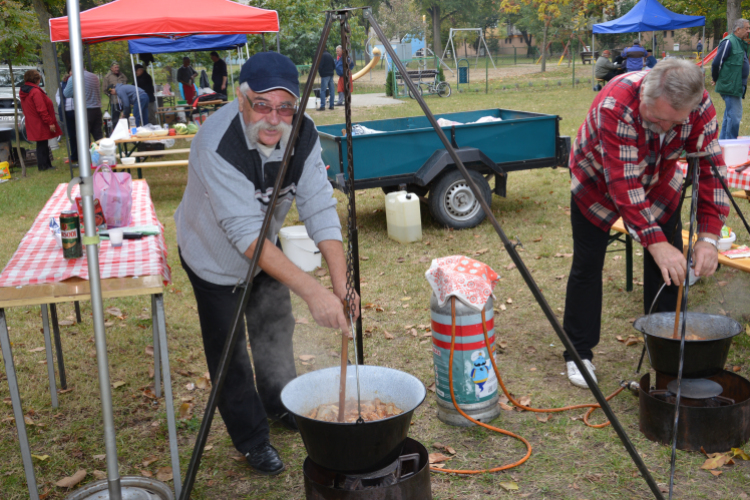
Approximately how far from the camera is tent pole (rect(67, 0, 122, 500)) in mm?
1793

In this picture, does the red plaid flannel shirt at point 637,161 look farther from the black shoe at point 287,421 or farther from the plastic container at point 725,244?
the black shoe at point 287,421

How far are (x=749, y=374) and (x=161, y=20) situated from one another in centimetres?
736

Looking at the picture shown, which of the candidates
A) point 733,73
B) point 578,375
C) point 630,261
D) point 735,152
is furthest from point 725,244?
point 733,73

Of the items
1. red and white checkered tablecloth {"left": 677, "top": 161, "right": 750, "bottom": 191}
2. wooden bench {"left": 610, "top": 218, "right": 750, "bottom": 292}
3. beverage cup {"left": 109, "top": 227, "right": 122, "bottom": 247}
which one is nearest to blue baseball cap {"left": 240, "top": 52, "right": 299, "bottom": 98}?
beverage cup {"left": 109, "top": 227, "right": 122, "bottom": 247}

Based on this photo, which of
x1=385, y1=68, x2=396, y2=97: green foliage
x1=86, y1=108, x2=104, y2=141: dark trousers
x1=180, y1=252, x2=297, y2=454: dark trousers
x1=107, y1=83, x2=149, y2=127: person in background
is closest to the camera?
x1=180, y1=252, x2=297, y2=454: dark trousers

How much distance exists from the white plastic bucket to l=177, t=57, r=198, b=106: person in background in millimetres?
13283

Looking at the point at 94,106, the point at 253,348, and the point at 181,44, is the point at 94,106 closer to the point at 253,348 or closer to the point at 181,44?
Answer: the point at 181,44

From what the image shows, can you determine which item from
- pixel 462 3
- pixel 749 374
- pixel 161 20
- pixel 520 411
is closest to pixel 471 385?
pixel 520 411

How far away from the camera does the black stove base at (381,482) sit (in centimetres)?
210

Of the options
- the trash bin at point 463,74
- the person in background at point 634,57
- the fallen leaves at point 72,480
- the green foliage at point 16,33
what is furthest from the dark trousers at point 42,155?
the trash bin at point 463,74

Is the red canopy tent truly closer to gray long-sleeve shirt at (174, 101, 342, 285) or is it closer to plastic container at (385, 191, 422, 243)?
plastic container at (385, 191, 422, 243)

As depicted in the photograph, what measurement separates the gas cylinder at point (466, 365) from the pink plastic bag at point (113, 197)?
1.67m

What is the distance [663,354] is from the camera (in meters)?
2.74

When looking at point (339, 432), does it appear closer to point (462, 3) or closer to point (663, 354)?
point (663, 354)
